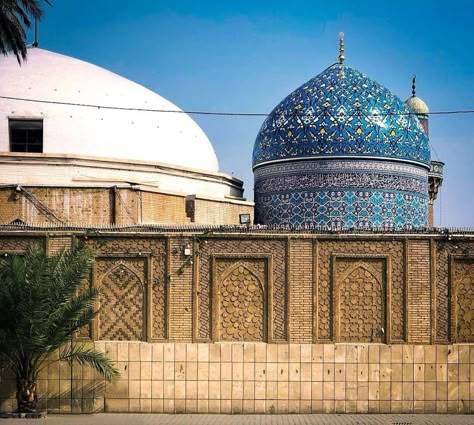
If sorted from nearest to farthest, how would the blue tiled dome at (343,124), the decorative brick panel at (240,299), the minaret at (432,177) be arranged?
the decorative brick panel at (240,299) → the blue tiled dome at (343,124) → the minaret at (432,177)

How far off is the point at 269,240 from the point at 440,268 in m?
2.45

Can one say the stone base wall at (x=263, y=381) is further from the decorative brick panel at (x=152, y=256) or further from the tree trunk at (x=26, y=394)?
the tree trunk at (x=26, y=394)

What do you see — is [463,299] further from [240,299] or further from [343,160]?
[343,160]

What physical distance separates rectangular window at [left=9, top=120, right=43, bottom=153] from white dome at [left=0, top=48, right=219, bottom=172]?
0.44 feet

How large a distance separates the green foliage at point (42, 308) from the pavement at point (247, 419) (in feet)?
2.00

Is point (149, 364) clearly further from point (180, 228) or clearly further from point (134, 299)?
point (180, 228)

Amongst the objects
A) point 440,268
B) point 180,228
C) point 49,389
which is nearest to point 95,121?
point 180,228

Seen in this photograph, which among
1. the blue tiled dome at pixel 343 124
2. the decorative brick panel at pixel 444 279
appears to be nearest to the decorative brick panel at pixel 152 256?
the decorative brick panel at pixel 444 279

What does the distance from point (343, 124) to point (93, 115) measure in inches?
188

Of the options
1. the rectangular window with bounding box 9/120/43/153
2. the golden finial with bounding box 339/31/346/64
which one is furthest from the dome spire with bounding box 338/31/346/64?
the rectangular window with bounding box 9/120/43/153

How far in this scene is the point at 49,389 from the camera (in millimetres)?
13016

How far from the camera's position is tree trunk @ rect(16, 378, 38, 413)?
12.4 metres

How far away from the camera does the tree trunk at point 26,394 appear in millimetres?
12406

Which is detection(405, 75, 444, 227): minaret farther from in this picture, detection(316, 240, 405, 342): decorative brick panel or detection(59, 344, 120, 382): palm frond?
detection(59, 344, 120, 382): palm frond
